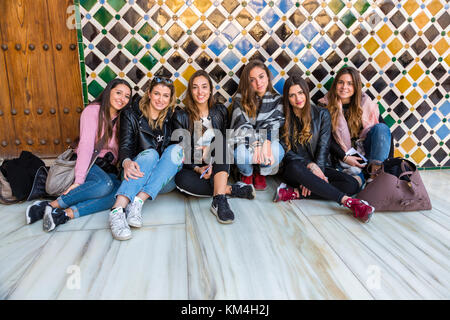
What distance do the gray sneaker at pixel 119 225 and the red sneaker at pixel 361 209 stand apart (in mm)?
1157

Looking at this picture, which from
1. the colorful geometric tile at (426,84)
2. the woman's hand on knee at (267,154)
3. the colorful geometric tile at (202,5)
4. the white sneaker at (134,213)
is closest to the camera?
the white sneaker at (134,213)

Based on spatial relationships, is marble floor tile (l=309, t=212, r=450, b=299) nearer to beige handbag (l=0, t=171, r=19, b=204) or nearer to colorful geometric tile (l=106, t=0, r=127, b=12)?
beige handbag (l=0, t=171, r=19, b=204)

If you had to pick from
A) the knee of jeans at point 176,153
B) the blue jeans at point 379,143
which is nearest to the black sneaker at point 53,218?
the knee of jeans at point 176,153

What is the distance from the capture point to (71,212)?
5.39 ft

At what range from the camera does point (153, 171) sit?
1.77m

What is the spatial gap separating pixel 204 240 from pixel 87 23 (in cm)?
171

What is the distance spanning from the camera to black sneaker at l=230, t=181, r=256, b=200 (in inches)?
76.4

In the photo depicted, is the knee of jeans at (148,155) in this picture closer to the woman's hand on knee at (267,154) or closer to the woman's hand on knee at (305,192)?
the woman's hand on knee at (267,154)

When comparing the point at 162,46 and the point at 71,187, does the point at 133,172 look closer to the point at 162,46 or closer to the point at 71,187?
the point at 71,187

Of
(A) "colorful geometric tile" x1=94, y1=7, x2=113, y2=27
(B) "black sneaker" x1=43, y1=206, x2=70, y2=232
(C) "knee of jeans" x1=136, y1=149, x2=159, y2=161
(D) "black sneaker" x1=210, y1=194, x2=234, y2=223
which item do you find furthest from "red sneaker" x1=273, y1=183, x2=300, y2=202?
(A) "colorful geometric tile" x1=94, y1=7, x2=113, y2=27

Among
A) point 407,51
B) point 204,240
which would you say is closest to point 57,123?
point 204,240

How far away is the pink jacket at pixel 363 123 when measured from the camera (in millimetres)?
2176

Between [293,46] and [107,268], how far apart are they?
1990 millimetres
